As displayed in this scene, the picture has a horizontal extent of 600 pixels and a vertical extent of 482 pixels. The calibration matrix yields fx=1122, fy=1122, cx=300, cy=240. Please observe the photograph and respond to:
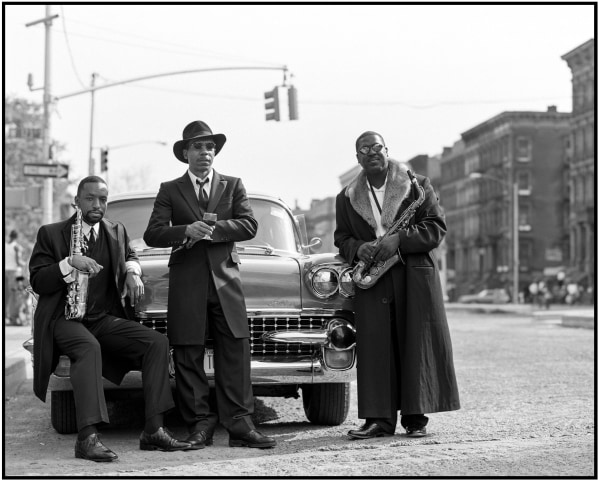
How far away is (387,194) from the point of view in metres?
7.42

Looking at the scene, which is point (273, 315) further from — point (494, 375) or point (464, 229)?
point (464, 229)

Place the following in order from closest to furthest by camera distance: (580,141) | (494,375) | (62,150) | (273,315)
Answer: (273,315)
(494,375)
(62,150)
(580,141)

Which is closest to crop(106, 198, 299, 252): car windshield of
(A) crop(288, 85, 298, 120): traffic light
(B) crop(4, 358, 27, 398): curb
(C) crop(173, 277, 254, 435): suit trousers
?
(C) crop(173, 277, 254, 435): suit trousers

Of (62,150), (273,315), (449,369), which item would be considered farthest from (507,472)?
(62,150)

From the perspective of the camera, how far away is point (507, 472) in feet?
18.8

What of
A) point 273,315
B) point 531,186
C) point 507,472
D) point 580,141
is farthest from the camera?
point 531,186

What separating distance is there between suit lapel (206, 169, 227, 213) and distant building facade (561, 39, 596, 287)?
203ft

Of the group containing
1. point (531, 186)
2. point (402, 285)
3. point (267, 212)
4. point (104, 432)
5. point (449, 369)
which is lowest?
point (104, 432)

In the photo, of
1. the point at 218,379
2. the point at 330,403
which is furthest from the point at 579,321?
the point at 218,379

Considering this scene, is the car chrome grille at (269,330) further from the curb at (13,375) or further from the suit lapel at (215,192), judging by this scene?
the curb at (13,375)

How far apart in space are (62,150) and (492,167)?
37.8 m

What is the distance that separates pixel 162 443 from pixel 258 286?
4.44 feet

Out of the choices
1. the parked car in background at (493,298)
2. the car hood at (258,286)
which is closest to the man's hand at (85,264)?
the car hood at (258,286)

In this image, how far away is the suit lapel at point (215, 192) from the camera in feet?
23.5
